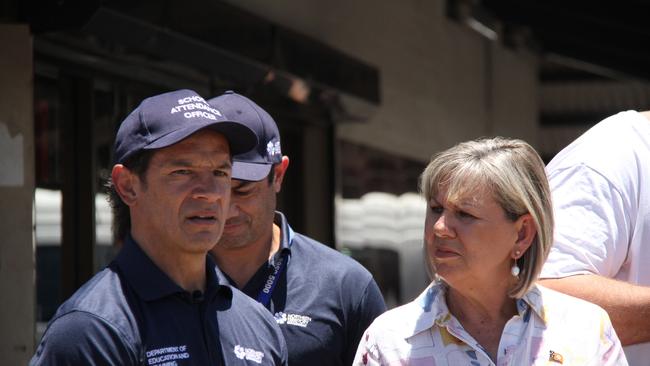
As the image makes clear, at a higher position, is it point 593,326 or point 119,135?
point 119,135

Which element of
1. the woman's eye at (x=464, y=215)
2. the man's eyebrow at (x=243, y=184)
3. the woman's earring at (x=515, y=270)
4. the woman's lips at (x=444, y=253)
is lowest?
the woman's earring at (x=515, y=270)

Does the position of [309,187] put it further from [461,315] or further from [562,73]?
[562,73]

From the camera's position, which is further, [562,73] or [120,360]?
[562,73]

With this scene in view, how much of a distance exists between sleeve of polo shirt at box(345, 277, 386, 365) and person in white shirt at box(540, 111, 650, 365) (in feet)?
1.96

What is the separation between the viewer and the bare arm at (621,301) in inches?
121

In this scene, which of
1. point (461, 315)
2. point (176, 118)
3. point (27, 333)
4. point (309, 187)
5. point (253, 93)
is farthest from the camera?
point (309, 187)

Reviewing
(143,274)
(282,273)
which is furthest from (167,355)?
(282,273)

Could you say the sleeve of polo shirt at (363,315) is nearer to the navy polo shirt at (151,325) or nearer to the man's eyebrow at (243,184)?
the man's eyebrow at (243,184)

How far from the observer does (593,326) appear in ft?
9.78

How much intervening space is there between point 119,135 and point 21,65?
2673mm

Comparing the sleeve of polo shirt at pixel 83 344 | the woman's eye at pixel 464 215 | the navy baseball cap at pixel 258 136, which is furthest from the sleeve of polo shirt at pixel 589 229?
the sleeve of polo shirt at pixel 83 344

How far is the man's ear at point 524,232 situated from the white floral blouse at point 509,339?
0.41 ft

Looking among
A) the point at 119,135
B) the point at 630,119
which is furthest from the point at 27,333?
the point at 630,119

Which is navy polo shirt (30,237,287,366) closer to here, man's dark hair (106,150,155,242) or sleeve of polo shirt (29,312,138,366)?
sleeve of polo shirt (29,312,138,366)
